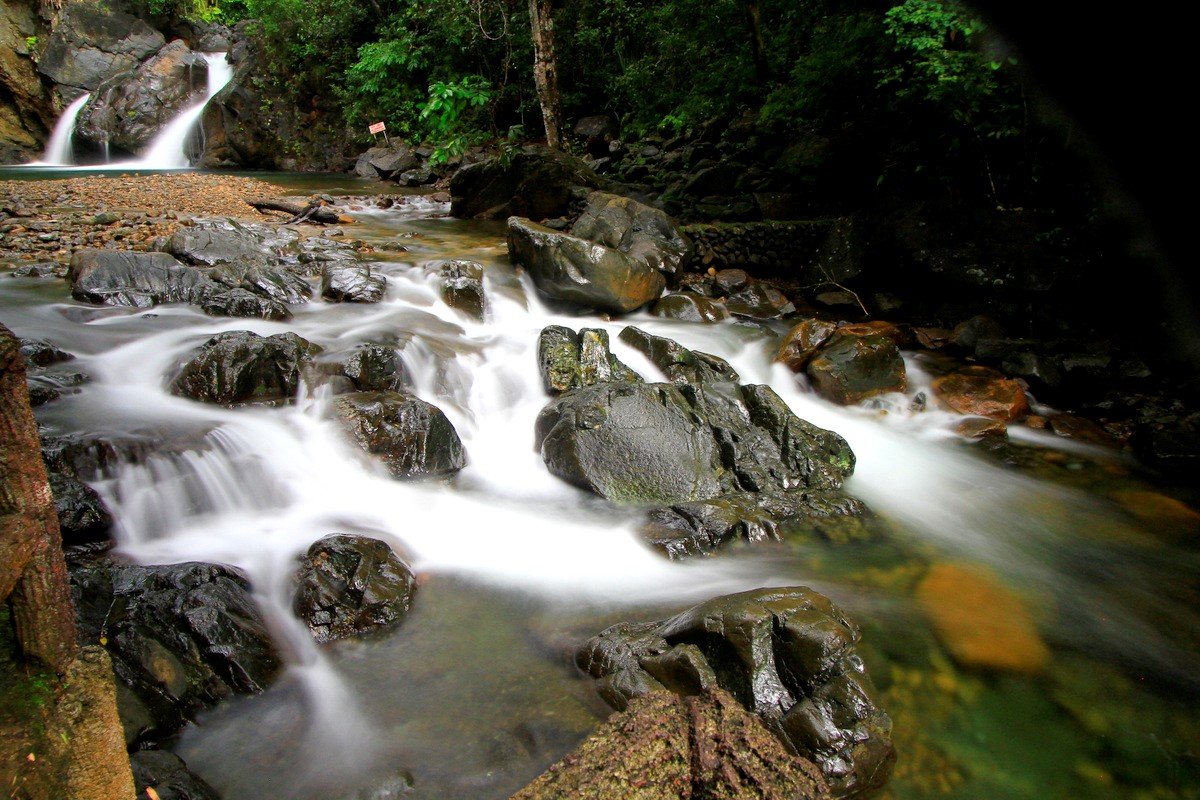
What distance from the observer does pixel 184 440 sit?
4.88 meters

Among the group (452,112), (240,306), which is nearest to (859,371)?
(240,306)

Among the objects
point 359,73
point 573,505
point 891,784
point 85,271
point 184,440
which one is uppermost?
point 359,73

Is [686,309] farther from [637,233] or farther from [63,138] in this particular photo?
[63,138]

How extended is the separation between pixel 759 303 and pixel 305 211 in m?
7.95

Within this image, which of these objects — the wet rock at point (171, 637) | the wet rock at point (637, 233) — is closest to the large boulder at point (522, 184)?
the wet rock at point (637, 233)

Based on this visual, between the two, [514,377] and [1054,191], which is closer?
[514,377]

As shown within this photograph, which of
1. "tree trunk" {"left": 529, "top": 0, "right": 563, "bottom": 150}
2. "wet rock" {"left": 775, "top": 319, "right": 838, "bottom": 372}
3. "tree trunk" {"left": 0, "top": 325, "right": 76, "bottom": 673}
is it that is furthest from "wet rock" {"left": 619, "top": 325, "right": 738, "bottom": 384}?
"tree trunk" {"left": 529, "top": 0, "right": 563, "bottom": 150}

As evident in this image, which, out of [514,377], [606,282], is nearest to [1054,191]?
[606,282]

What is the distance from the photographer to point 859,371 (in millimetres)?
7680

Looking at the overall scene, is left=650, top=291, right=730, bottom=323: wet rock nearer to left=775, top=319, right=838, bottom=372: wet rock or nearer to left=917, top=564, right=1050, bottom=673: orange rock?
left=775, top=319, right=838, bottom=372: wet rock

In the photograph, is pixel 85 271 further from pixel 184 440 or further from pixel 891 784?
pixel 891 784

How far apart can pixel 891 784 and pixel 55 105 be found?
91.9 ft

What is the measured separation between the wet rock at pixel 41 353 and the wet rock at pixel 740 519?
5233 millimetres

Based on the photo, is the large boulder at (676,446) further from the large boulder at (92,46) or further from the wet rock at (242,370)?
the large boulder at (92,46)
